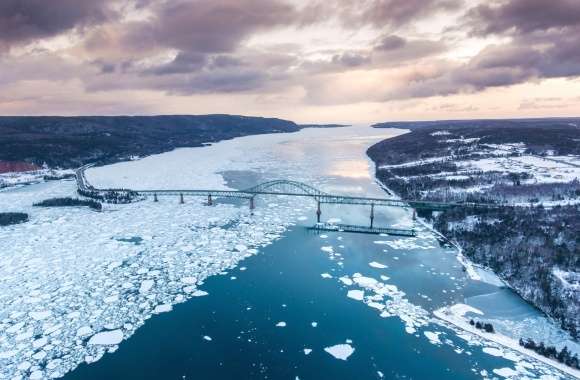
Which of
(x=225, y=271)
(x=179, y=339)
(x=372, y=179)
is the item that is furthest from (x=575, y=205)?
(x=179, y=339)

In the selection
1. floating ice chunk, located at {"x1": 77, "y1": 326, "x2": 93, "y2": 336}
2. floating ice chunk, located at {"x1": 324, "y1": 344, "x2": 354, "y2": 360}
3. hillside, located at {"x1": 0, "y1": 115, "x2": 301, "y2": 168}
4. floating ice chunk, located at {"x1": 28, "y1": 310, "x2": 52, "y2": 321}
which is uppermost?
hillside, located at {"x1": 0, "y1": 115, "x2": 301, "y2": 168}

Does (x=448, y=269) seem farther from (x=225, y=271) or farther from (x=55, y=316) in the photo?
(x=55, y=316)

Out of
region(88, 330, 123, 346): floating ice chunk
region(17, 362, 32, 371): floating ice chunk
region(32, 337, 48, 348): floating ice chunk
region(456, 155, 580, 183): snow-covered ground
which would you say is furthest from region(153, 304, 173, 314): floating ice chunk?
region(456, 155, 580, 183): snow-covered ground

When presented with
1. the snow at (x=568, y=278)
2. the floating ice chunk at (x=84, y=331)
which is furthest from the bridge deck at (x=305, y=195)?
the floating ice chunk at (x=84, y=331)

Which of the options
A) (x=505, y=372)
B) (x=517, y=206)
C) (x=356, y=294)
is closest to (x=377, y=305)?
(x=356, y=294)

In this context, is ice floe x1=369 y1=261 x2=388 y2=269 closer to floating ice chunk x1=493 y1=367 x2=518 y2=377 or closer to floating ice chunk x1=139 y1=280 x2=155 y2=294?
floating ice chunk x1=493 y1=367 x2=518 y2=377

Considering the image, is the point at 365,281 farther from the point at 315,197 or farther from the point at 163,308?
the point at 315,197
